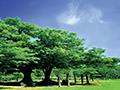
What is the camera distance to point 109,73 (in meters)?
164

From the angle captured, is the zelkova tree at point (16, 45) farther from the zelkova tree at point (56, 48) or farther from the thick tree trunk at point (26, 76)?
the zelkova tree at point (56, 48)

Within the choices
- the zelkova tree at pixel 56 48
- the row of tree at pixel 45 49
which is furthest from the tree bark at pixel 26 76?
the zelkova tree at pixel 56 48

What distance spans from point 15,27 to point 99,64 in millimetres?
20760

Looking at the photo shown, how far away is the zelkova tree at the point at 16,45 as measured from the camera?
1900 inches

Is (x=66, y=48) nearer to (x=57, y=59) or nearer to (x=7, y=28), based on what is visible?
(x=57, y=59)

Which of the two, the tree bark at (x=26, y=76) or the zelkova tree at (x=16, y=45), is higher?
the zelkova tree at (x=16, y=45)

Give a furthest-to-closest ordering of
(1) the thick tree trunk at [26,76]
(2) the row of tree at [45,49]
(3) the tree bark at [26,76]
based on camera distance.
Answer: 1. (3) the tree bark at [26,76]
2. (1) the thick tree trunk at [26,76]
3. (2) the row of tree at [45,49]

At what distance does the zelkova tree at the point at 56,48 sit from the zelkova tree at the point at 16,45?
7.45ft

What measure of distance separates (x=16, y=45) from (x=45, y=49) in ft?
21.0

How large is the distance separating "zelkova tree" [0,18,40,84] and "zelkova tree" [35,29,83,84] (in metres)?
2.27

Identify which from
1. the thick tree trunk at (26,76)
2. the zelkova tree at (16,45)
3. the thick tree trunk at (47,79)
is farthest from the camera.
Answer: the thick tree trunk at (47,79)

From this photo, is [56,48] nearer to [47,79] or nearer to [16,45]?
[16,45]

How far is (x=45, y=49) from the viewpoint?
55.9 metres

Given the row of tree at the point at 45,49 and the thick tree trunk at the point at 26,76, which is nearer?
the row of tree at the point at 45,49
